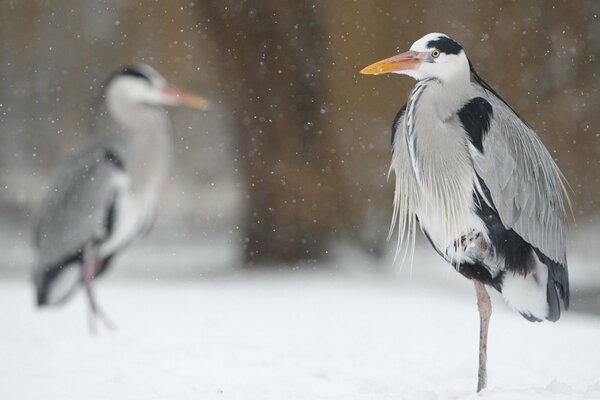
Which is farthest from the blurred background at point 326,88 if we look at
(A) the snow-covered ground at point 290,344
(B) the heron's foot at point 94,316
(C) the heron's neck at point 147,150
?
(B) the heron's foot at point 94,316

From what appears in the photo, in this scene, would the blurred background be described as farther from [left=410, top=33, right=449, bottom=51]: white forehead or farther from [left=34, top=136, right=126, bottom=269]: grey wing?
[left=410, top=33, right=449, bottom=51]: white forehead

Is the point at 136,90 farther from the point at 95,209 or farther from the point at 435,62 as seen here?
the point at 435,62

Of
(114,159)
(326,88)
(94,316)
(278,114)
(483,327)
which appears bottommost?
(94,316)

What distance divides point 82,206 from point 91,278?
1.04 feet

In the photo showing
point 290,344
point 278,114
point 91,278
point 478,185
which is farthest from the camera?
point 278,114

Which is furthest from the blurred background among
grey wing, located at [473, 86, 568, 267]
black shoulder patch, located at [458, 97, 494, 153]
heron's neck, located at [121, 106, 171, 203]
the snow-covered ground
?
black shoulder patch, located at [458, 97, 494, 153]

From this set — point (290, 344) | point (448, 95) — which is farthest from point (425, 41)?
point (290, 344)

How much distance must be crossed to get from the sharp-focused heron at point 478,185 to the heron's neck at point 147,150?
1795 millimetres

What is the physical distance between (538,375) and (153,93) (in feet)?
7.41

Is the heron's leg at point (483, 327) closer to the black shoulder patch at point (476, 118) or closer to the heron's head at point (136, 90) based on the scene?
the black shoulder patch at point (476, 118)

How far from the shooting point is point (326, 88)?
16.0 feet

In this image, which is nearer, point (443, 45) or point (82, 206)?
point (443, 45)

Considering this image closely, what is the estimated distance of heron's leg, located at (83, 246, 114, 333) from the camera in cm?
373

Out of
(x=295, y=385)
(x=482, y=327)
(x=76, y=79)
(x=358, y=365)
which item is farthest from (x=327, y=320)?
(x=76, y=79)
